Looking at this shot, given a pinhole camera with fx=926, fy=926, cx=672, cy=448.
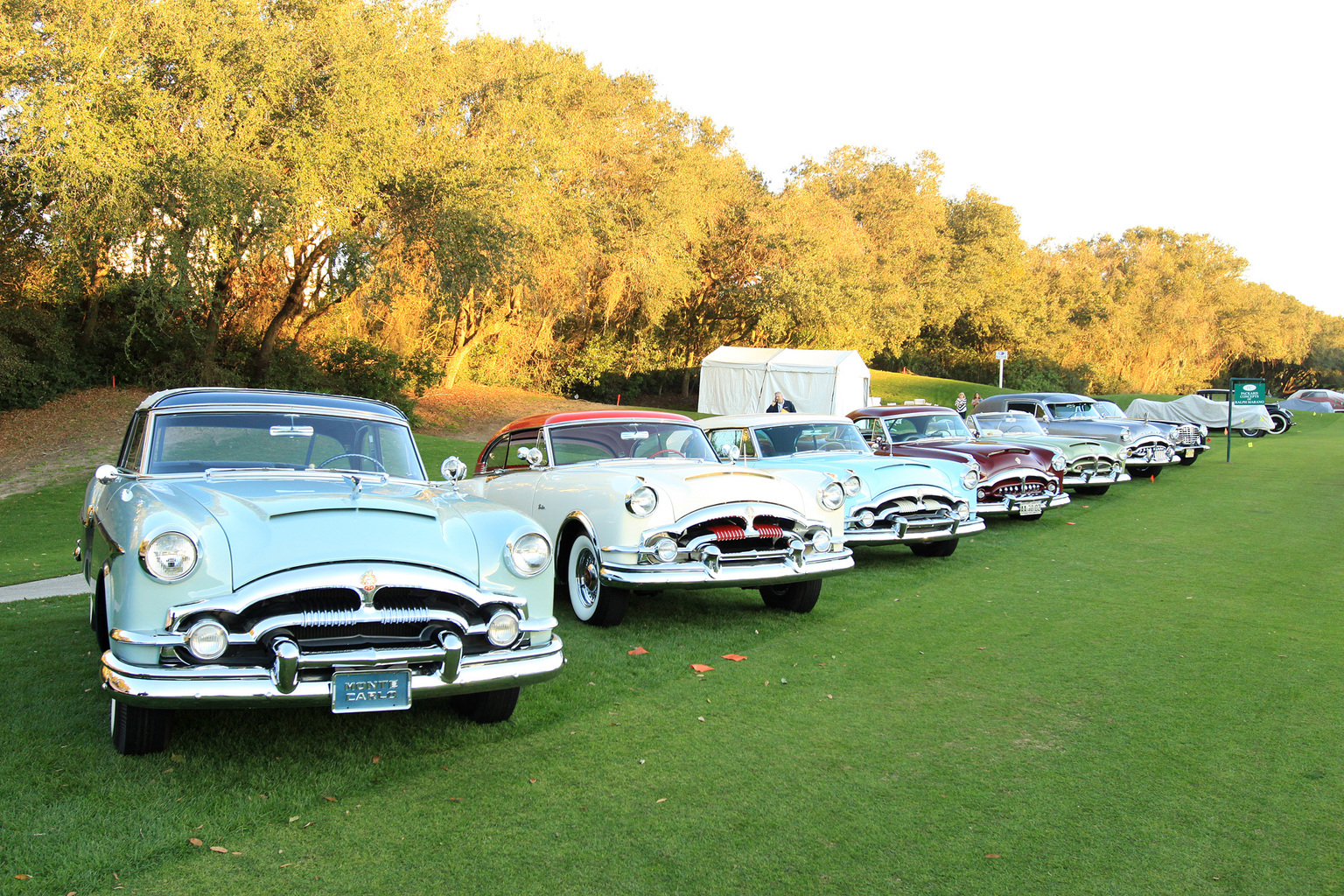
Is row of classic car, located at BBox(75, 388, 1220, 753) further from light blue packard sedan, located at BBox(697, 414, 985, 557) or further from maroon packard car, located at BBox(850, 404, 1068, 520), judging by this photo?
maroon packard car, located at BBox(850, 404, 1068, 520)

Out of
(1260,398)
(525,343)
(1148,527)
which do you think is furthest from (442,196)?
(1260,398)

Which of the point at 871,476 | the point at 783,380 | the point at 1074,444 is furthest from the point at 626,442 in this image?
the point at 783,380

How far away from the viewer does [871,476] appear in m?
9.29

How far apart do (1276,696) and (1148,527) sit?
7.66 meters

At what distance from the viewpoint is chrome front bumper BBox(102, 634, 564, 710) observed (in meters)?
3.59

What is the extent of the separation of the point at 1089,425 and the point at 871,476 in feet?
34.8

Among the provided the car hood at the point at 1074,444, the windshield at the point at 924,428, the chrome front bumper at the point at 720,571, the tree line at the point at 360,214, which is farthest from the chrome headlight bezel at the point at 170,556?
the tree line at the point at 360,214

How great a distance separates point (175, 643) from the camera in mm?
3641

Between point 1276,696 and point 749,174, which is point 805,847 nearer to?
point 1276,696

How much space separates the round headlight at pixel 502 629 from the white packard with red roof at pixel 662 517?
1.85 m

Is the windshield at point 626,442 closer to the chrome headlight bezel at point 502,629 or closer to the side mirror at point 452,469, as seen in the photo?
the side mirror at point 452,469

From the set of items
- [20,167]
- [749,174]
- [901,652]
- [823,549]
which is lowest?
[901,652]

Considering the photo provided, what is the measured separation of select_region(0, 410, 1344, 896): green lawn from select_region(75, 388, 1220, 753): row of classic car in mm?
400

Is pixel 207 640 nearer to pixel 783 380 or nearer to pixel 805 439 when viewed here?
pixel 805 439
